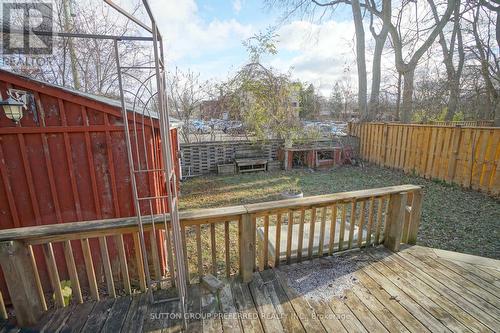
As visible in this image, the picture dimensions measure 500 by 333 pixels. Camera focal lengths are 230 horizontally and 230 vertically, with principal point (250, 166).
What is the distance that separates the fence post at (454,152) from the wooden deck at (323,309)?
4.72 metres

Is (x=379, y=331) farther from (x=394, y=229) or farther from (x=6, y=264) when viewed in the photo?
(x=6, y=264)

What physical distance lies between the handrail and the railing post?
89 millimetres

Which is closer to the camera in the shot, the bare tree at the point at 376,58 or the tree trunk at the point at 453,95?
the bare tree at the point at 376,58

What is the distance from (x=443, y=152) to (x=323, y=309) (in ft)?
21.5

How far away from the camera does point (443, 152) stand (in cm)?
626

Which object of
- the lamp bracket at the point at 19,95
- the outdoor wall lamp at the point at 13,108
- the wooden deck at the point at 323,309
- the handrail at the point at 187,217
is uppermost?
the lamp bracket at the point at 19,95

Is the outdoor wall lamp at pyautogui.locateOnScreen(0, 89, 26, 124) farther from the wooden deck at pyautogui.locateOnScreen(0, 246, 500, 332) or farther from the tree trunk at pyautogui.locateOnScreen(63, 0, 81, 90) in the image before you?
the tree trunk at pyautogui.locateOnScreen(63, 0, 81, 90)

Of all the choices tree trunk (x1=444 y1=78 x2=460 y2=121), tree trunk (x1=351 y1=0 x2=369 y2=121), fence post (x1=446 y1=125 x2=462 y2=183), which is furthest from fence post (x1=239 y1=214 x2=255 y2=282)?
tree trunk (x1=444 y1=78 x2=460 y2=121)

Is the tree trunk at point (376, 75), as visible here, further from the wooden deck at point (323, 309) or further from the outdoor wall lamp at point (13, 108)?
the outdoor wall lamp at point (13, 108)

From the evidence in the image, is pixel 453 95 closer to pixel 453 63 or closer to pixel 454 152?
pixel 453 63

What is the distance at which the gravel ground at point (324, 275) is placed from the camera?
2.11 m

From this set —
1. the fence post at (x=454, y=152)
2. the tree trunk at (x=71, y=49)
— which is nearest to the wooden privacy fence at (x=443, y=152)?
the fence post at (x=454, y=152)

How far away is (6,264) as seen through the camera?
165 centimetres

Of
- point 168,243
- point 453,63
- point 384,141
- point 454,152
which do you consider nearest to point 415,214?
point 168,243
